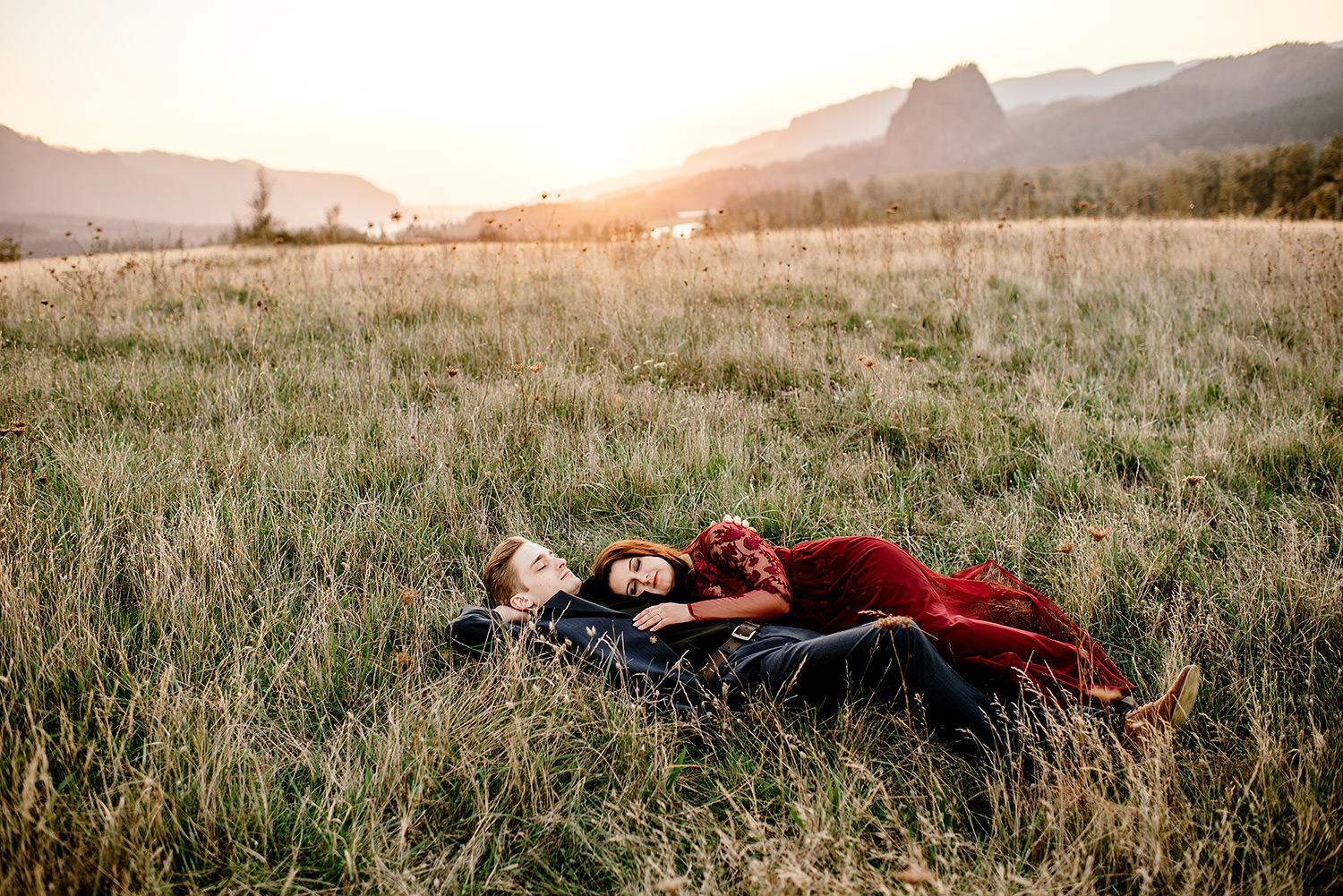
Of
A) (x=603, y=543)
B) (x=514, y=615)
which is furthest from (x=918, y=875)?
(x=603, y=543)

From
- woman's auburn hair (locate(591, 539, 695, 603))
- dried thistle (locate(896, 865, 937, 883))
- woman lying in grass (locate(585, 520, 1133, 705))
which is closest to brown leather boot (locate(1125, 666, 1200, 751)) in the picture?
woman lying in grass (locate(585, 520, 1133, 705))

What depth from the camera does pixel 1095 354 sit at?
16.6ft

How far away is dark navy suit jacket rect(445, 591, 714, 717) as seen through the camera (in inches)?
81.5

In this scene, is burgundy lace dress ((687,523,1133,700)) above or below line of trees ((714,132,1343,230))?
below

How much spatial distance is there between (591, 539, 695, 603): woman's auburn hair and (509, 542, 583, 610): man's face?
12 centimetres

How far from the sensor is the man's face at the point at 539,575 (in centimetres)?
245

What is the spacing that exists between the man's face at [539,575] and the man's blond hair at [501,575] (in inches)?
0.8

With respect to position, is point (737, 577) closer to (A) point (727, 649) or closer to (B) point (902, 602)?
(A) point (727, 649)

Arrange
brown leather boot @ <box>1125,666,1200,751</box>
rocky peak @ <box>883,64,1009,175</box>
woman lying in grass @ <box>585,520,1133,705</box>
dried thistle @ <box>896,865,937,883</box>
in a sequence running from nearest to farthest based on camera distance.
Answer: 1. dried thistle @ <box>896,865,937,883</box>
2. brown leather boot @ <box>1125,666,1200,751</box>
3. woman lying in grass @ <box>585,520,1133,705</box>
4. rocky peak @ <box>883,64,1009,175</box>

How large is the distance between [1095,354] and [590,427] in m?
4.21

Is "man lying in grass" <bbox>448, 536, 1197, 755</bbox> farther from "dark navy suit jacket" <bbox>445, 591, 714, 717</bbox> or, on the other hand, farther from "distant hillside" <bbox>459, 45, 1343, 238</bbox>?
"distant hillside" <bbox>459, 45, 1343, 238</bbox>

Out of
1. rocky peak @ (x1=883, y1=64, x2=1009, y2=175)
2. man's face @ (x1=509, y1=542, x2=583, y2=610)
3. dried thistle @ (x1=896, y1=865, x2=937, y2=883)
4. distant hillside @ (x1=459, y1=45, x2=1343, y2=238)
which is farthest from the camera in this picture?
rocky peak @ (x1=883, y1=64, x2=1009, y2=175)

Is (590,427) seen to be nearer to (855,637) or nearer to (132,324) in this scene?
(855,637)

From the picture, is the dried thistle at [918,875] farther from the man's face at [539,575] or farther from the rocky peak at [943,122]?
the rocky peak at [943,122]
